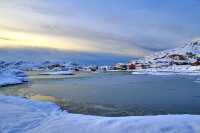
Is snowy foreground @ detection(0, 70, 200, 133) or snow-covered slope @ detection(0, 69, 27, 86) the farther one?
snow-covered slope @ detection(0, 69, 27, 86)

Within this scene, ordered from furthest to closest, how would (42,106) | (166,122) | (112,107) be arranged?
(112,107), (42,106), (166,122)

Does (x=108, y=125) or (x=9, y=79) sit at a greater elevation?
(x=108, y=125)

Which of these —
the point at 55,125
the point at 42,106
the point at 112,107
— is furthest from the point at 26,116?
the point at 112,107

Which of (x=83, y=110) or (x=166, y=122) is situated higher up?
(x=166, y=122)

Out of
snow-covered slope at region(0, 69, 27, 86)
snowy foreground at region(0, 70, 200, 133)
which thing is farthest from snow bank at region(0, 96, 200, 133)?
snow-covered slope at region(0, 69, 27, 86)

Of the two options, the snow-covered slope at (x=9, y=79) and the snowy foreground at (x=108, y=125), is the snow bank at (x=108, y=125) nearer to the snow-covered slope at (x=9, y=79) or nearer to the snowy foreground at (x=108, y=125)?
the snowy foreground at (x=108, y=125)

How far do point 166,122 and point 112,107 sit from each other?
9347 millimetres

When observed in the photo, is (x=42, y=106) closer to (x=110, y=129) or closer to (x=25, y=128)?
(x=25, y=128)

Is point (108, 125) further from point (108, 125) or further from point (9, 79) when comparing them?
point (9, 79)

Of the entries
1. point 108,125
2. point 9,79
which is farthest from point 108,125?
point 9,79

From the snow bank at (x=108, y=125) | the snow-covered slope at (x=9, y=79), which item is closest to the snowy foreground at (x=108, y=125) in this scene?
the snow bank at (x=108, y=125)

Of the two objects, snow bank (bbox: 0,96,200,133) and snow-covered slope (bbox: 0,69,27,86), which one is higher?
snow bank (bbox: 0,96,200,133)

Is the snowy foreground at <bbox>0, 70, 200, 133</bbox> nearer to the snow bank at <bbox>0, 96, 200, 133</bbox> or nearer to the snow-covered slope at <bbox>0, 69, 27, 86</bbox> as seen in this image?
the snow bank at <bbox>0, 96, 200, 133</bbox>

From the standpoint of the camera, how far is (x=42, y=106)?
43.0 ft
